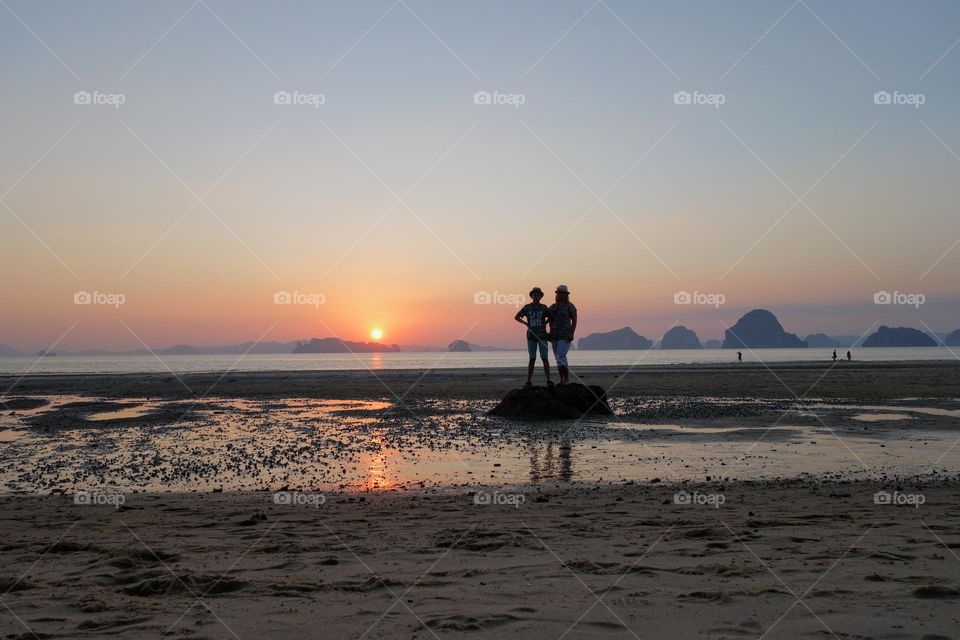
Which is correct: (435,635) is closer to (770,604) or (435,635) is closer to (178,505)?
(770,604)

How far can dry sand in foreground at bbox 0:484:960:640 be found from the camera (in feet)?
17.0

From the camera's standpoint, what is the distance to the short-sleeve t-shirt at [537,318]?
2198 cm

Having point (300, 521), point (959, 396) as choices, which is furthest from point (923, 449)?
point (959, 396)

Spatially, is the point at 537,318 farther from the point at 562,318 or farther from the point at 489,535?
the point at 489,535

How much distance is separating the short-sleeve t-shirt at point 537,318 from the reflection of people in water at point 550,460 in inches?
213

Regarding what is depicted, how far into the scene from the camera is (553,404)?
71.3 ft

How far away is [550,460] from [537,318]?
348 inches

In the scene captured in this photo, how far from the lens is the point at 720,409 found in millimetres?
24219

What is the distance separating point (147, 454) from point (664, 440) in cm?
1128

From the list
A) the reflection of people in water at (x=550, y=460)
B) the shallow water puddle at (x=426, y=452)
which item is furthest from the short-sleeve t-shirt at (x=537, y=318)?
the reflection of people in water at (x=550, y=460)

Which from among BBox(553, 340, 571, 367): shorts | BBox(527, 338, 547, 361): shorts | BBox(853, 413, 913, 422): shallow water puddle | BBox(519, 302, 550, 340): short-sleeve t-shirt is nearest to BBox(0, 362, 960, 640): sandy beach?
BBox(853, 413, 913, 422): shallow water puddle

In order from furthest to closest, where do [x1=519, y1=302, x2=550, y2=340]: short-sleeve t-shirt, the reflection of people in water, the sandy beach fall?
[x1=519, y1=302, x2=550, y2=340]: short-sleeve t-shirt → the reflection of people in water → the sandy beach

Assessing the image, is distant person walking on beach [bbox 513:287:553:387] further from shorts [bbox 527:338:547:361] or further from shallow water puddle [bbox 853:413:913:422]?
shallow water puddle [bbox 853:413:913:422]

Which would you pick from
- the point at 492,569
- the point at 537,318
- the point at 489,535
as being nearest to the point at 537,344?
the point at 537,318
